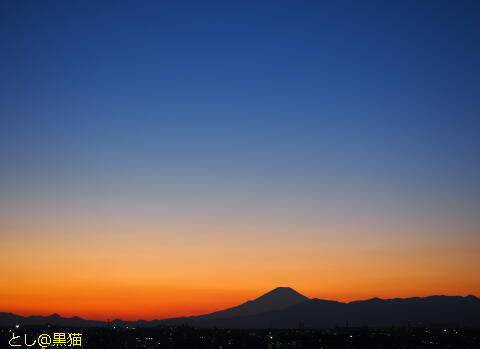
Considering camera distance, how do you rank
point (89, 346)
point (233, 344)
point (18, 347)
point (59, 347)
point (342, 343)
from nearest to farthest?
point (59, 347), point (18, 347), point (89, 346), point (342, 343), point (233, 344)

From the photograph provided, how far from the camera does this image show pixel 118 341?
5364 inches

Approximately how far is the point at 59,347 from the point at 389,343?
2871 inches

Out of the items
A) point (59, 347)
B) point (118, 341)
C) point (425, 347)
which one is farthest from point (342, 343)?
point (59, 347)

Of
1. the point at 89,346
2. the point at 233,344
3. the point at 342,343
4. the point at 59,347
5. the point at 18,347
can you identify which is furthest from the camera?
the point at 233,344

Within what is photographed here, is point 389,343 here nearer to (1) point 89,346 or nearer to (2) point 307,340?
(2) point 307,340

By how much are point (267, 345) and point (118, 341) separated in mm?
37516

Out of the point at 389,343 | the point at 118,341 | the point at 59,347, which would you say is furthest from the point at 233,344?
the point at 59,347

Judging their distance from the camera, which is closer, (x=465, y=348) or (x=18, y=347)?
(x=18, y=347)

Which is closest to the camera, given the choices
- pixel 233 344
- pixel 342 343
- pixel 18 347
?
pixel 18 347

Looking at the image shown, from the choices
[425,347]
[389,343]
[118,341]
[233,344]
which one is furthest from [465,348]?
[118,341]

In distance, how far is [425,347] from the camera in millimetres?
120688

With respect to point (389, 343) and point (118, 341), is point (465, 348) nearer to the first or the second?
point (389, 343)

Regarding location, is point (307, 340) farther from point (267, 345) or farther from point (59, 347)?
point (59, 347)

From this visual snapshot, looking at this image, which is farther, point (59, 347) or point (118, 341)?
point (118, 341)
